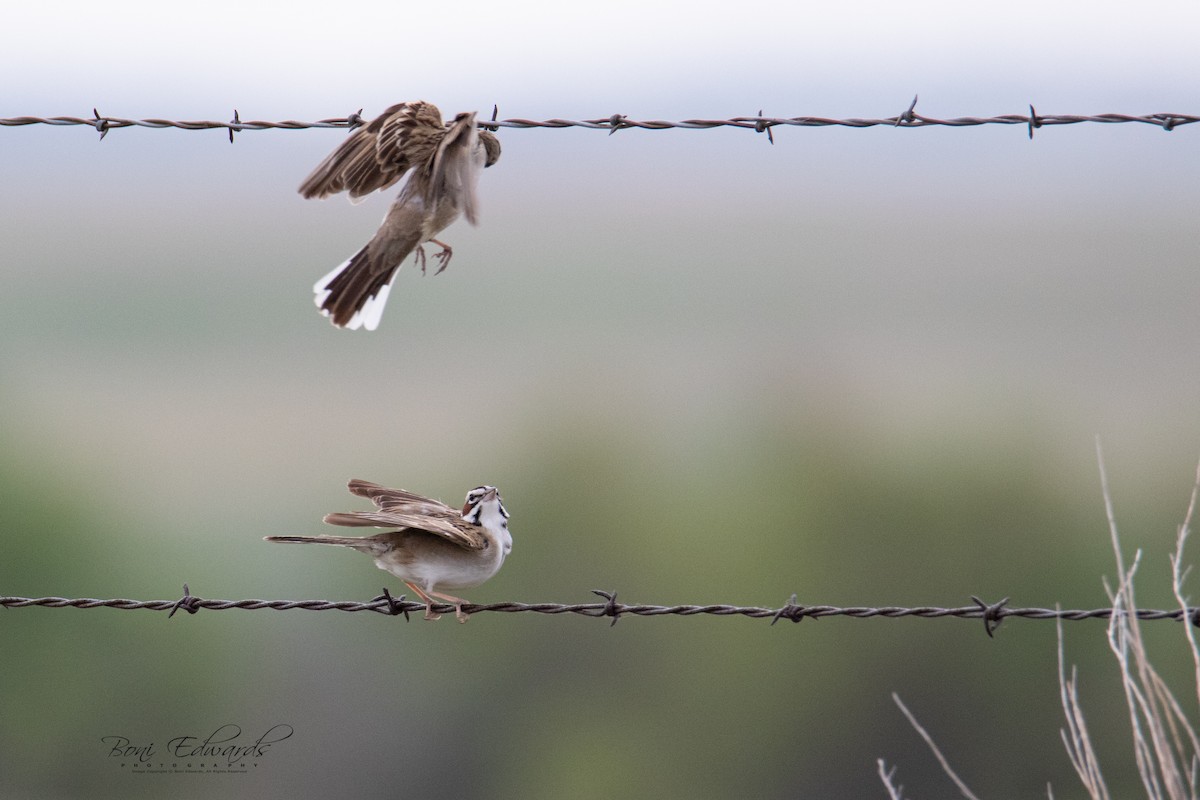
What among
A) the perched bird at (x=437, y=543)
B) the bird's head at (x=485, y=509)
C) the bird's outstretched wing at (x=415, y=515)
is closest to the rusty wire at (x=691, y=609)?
the bird's outstretched wing at (x=415, y=515)

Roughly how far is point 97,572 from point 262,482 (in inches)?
2403

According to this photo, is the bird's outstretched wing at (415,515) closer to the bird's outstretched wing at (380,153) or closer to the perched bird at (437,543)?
the perched bird at (437,543)

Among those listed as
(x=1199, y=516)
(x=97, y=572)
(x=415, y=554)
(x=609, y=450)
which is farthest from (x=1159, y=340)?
(x=415, y=554)

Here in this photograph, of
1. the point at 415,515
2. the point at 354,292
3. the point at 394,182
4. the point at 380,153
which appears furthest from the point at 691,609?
the point at 380,153

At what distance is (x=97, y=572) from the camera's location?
90.2 m

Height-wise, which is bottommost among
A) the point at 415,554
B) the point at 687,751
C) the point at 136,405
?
the point at 415,554

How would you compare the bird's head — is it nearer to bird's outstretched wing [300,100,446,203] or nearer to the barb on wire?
bird's outstretched wing [300,100,446,203]

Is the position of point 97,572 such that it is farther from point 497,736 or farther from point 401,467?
point 401,467

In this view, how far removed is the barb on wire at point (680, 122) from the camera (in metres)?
6.39

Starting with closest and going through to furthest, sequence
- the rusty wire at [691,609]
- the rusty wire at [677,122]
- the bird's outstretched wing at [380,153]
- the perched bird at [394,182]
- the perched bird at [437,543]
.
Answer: the rusty wire at [691,609], the rusty wire at [677,122], the perched bird at [394,182], the bird's outstretched wing at [380,153], the perched bird at [437,543]

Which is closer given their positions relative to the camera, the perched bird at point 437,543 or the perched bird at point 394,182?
the perched bird at point 394,182

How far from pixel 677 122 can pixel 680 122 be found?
0.13 ft

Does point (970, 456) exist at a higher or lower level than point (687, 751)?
higher

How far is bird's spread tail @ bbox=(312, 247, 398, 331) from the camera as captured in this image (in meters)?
6.92
